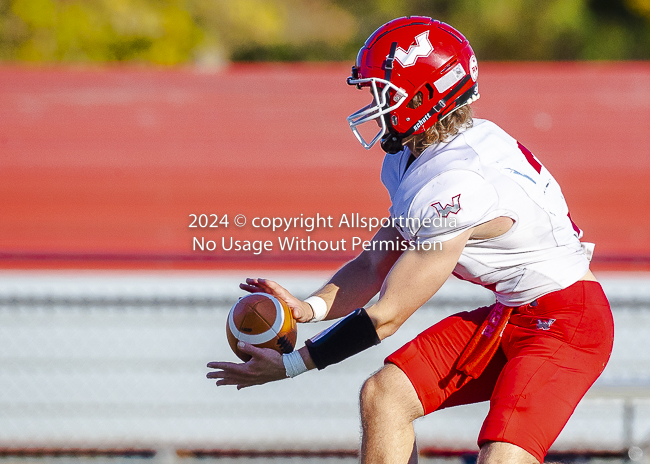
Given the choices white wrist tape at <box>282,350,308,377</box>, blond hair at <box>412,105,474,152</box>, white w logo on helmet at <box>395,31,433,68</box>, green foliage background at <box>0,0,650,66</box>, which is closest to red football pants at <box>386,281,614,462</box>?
white wrist tape at <box>282,350,308,377</box>

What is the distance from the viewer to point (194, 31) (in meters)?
15.2

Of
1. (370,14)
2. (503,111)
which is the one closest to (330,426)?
(503,111)

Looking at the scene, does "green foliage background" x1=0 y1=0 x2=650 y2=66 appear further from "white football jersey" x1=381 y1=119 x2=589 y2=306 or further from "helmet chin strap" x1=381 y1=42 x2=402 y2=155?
"white football jersey" x1=381 y1=119 x2=589 y2=306

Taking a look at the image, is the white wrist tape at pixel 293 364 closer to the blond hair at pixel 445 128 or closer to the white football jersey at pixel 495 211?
the white football jersey at pixel 495 211

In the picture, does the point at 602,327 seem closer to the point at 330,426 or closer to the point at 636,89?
the point at 330,426

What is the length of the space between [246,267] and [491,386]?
246 cm

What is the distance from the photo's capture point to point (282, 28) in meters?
23.0

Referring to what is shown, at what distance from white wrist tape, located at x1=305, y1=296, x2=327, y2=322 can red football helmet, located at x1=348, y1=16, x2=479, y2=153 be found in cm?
71

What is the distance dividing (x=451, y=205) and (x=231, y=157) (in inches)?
172

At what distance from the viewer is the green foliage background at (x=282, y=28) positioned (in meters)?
13.4

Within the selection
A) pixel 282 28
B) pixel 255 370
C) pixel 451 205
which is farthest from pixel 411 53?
pixel 282 28

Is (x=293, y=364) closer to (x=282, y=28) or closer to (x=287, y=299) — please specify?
(x=287, y=299)

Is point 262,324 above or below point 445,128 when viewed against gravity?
below

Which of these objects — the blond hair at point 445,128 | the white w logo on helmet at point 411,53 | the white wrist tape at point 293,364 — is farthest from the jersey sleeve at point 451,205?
the white wrist tape at point 293,364
